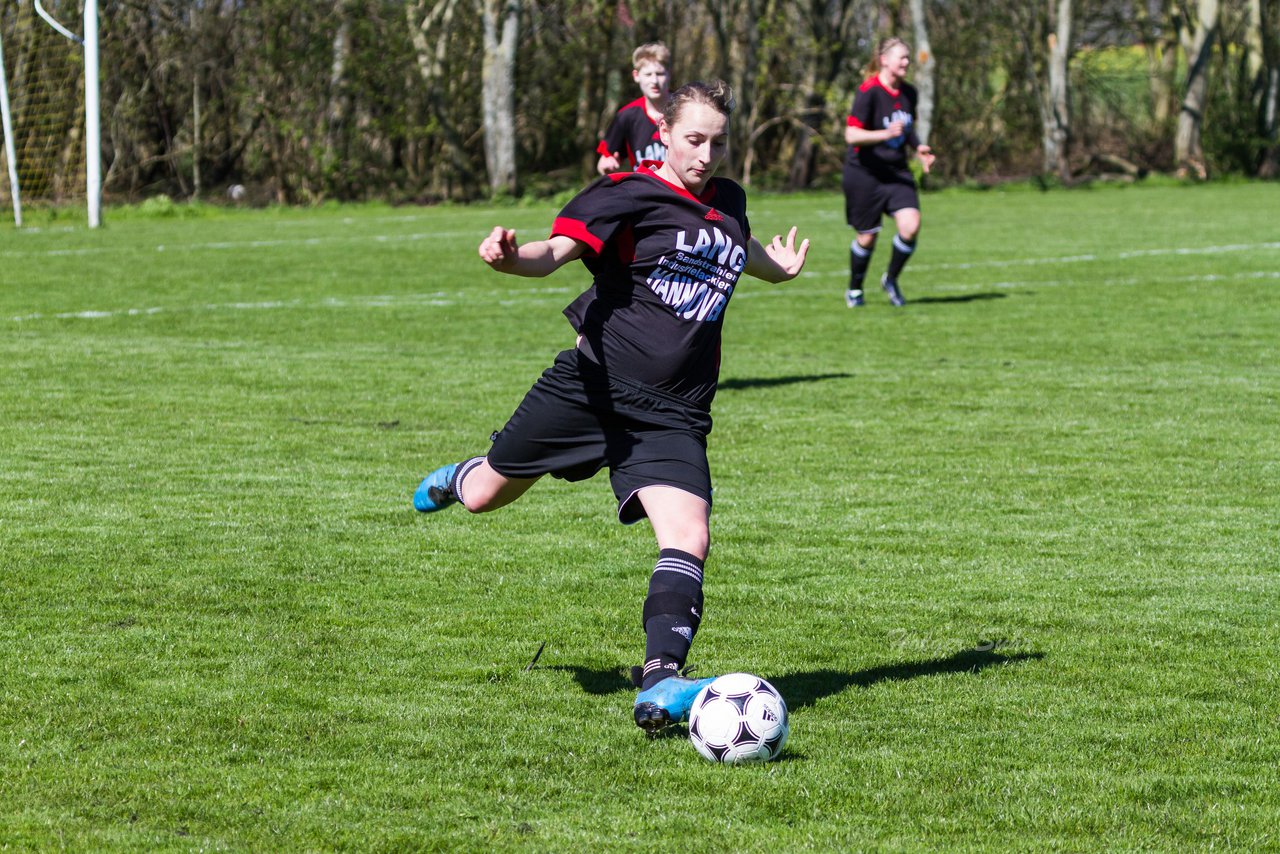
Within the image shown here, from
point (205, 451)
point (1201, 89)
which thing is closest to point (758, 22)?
point (1201, 89)

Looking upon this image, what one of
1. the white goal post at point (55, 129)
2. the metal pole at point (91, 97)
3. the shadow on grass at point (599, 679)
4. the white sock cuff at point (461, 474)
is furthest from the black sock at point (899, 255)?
the metal pole at point (91, 97)

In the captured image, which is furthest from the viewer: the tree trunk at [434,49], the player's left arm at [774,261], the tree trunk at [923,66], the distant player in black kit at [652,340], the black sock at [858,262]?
the tree trunk at [923,66]

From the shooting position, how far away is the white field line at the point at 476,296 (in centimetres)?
1371

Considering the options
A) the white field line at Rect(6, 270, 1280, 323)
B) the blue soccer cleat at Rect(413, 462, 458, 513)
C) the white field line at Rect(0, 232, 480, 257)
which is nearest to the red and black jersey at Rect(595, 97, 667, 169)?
the white field line at Rect(6, 270, 1280, 323)

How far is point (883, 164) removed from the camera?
1405cm

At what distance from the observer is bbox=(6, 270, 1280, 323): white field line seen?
1371cm

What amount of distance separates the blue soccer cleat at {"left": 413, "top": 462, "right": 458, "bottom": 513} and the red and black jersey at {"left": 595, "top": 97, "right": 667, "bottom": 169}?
22.3 ft

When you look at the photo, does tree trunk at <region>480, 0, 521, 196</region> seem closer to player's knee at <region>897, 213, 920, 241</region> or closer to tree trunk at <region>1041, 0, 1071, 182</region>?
tree trunk at <region>1041, 0, 1071, 182</region>

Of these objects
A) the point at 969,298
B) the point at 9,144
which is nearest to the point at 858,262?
the point at 969,298

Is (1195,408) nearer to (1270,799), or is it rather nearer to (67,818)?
(1270,799)

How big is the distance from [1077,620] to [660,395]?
5.44 ft

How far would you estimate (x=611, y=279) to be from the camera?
183 inches

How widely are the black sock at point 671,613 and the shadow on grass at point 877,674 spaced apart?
39cm

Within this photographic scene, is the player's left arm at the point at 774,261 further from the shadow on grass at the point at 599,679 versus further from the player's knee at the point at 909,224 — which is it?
the player's knee at the point at 909,224
